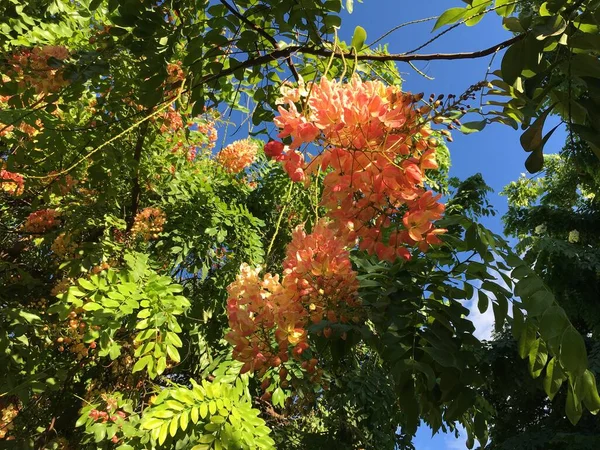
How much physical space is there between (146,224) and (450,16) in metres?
2.37

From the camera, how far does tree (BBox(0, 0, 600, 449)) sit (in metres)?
0.88

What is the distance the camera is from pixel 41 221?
302 cm

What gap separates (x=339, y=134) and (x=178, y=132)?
2.68 m

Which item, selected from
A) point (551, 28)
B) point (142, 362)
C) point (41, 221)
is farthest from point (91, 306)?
point (551, 28)

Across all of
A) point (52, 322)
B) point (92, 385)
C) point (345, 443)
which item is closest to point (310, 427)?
point (345, 443)

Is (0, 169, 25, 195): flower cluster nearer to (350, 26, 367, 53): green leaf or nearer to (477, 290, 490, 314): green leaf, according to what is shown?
(350, 26, 367, 53): green leaf

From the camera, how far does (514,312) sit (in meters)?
1.11

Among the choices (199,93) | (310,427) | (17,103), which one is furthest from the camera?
(310,427)

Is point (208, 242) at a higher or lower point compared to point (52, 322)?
higher

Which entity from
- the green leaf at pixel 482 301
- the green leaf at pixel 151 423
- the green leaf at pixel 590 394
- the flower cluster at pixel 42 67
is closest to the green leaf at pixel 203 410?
the green leaf at pixel 151 423

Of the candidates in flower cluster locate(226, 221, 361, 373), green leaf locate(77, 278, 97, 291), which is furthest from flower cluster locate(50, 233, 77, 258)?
flower cluster locate(226, 221, 361, 373)

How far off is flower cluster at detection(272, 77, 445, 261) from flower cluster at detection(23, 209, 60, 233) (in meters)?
2.67

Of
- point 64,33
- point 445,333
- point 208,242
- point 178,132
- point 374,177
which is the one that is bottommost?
point 445,333

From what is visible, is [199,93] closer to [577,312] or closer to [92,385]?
[92,385]
